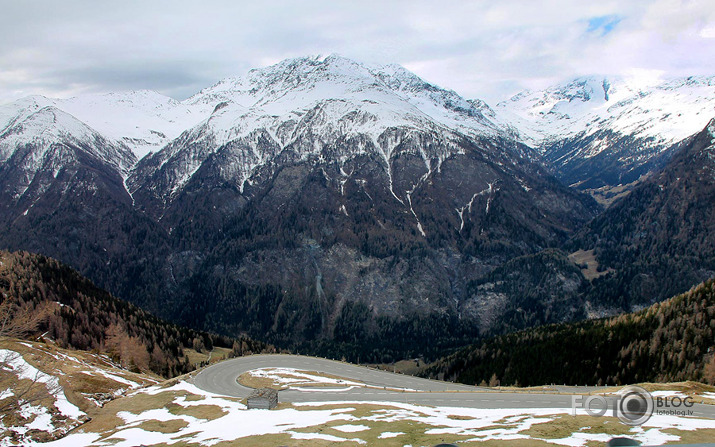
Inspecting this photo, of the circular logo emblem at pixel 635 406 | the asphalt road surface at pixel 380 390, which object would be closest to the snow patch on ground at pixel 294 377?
the asphalt road surface at pixel 380 390

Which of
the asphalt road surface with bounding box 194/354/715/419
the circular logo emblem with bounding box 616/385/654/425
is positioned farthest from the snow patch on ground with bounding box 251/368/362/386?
the circular logo emblem with bounding box 616/385/654/425

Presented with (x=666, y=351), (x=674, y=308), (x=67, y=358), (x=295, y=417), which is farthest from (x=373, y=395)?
(x=674, y=308)

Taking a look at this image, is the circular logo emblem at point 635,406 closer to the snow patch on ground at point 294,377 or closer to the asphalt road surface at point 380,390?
the asphalt road surface at point 380,390

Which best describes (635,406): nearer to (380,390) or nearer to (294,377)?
(380,390)

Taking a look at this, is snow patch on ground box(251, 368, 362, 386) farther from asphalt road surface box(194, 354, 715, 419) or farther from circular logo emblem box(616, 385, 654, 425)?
circular logo emblem box(616, 385, 654, 425)

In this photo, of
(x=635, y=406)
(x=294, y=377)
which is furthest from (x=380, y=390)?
(x=635, y=406)

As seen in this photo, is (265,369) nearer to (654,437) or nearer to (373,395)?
(373,395)
